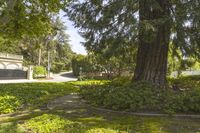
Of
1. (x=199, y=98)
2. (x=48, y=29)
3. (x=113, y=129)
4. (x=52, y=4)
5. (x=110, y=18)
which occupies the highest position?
(x=52, y=4)

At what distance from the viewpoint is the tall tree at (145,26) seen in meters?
9.08

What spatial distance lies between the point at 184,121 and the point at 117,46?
14.5ft

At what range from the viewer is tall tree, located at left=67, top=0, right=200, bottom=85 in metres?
9.08

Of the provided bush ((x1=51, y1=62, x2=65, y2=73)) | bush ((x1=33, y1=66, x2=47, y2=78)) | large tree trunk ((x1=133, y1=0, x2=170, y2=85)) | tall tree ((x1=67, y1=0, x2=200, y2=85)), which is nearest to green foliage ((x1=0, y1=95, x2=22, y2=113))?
tall tree ((x1=67, y1=0, x2=200, y2=85))

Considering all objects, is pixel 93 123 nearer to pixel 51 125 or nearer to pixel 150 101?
pixel 51 125

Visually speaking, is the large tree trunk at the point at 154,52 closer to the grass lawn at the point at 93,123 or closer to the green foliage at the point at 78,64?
the grass lawn at the point at 93,123

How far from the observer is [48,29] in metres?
20.7

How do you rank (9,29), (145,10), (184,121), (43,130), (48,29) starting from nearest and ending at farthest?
(43,130), (184,121), (145,10), (9,29), (48,29)

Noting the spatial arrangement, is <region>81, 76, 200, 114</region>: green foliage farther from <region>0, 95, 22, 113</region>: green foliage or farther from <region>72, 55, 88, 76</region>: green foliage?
<region>72, 55, 88, 76</region>: green foliage

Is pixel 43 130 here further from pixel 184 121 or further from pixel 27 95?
pixel 27 95

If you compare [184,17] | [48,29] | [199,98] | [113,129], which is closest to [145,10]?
[184,17]

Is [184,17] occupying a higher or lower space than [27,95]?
higher

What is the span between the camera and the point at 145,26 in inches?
346

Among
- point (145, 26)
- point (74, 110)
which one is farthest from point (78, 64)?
point (145, 26)
